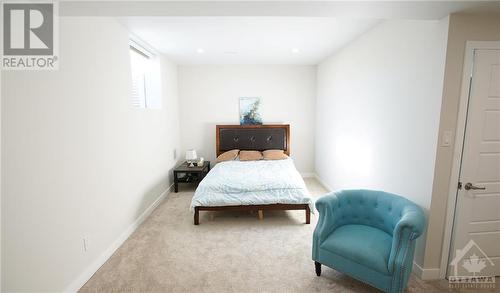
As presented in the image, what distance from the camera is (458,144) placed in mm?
1999

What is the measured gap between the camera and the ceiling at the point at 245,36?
2.75 m

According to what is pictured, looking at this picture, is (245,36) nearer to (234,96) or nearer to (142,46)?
(142,46)

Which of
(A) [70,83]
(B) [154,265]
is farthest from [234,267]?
(A) [70,83]

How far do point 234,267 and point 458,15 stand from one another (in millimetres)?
2973

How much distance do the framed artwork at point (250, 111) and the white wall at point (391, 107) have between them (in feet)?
5.67

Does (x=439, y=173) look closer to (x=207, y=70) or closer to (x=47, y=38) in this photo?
(x=47, y=38)

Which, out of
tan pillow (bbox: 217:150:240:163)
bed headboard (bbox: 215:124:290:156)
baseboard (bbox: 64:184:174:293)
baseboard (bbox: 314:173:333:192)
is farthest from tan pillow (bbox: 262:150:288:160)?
baseboard (bbox: 64:184:174:293)

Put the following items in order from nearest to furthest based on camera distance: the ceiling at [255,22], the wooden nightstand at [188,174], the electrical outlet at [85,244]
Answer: the ceiling at [255,22] < the electrical outlet at [85,244] < the wooden nightstand at [188,174]

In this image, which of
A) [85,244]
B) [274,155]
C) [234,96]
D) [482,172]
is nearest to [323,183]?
[274,155]

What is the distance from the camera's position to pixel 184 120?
5.35 m

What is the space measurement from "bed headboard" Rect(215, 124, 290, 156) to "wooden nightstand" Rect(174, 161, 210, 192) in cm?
63

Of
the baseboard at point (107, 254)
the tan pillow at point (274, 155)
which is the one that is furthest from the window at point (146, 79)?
the tan pillow at point (274, 155)

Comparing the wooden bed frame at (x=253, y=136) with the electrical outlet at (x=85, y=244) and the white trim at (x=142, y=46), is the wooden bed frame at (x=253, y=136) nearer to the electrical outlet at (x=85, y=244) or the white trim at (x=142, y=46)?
the white trim at (x=142, y=46)

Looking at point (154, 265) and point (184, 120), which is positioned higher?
point (184, 120)
